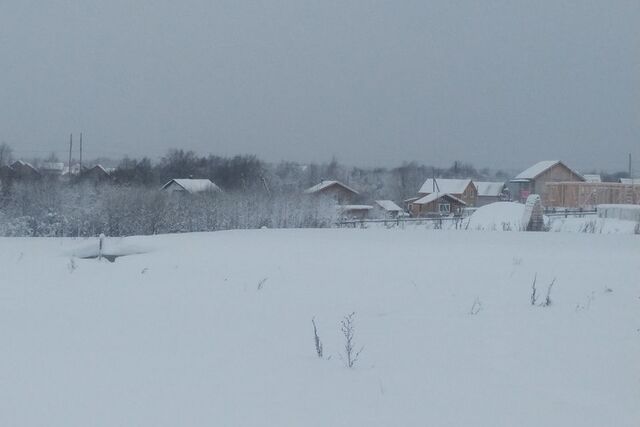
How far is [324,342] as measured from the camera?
4.66 m

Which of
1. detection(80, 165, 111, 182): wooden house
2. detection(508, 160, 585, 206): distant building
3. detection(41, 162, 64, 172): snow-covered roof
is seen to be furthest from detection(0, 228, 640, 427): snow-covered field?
detection(41, 162, 64, 172): snow-covered roof

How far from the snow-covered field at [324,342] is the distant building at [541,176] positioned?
33.1 metres

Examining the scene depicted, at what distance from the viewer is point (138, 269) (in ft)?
29.2

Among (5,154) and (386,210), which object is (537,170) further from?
(5,154)

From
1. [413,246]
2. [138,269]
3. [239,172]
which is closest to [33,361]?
[138,269]

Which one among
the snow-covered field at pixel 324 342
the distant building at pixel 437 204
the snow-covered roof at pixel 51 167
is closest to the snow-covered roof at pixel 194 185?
the distant building at pixel 437 204

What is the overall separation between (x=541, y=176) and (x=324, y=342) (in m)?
39.3

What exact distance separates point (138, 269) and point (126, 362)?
16.6ft

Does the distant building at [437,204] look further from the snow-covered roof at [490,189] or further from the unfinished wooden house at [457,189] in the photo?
the snow-covered roof at [490,189]

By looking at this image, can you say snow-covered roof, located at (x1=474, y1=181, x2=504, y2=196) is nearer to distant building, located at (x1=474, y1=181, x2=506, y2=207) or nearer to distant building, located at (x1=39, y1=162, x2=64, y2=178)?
distant building, located at (x1=474, y1=181, x2=506, y2=207)

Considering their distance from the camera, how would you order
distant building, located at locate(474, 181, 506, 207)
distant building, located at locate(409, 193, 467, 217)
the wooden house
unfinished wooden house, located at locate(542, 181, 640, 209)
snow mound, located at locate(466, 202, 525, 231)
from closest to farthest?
snow mound, located at locate(466, 202, 525, 231) → unfinished wooden house, located at locate(542, 181, 640, 209) → the wooden house → distant building, located at locate(409, 193, 467, 217) → distant building, located at locate(474, 181, 506, 207)

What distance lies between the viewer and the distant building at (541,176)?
40.9 meters

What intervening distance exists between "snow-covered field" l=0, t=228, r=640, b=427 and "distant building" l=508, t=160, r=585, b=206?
3309 centimetres

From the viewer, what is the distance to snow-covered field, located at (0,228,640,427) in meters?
3.23
